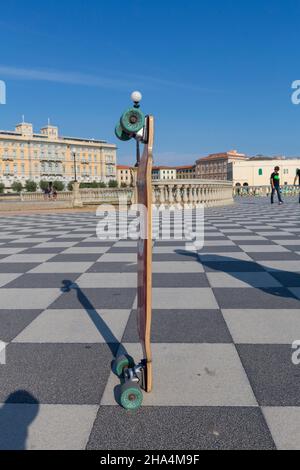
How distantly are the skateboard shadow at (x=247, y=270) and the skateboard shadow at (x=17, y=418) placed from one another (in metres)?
2.53

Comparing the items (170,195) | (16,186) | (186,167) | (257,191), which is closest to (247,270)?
(170,195)

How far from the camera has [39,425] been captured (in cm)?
172

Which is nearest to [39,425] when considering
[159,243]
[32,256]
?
[32,256]

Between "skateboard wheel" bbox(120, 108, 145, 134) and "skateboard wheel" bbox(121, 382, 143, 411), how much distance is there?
52.7 inches

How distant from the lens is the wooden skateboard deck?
5.69 feet

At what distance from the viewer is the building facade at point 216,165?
114 metres

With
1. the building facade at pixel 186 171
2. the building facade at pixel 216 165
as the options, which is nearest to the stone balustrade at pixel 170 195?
the building facade at pixel 216 165

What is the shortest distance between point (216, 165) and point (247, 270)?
11787 cm

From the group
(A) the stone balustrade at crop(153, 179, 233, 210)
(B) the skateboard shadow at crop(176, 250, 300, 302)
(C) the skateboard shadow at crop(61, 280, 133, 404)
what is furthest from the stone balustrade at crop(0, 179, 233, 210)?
(C) the skateboard shadow at crop(61, 280, 133, 404)

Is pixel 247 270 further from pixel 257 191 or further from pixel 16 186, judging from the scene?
pixel 16 186

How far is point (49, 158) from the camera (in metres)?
103

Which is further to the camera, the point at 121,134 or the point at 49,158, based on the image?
the point at 49,158
